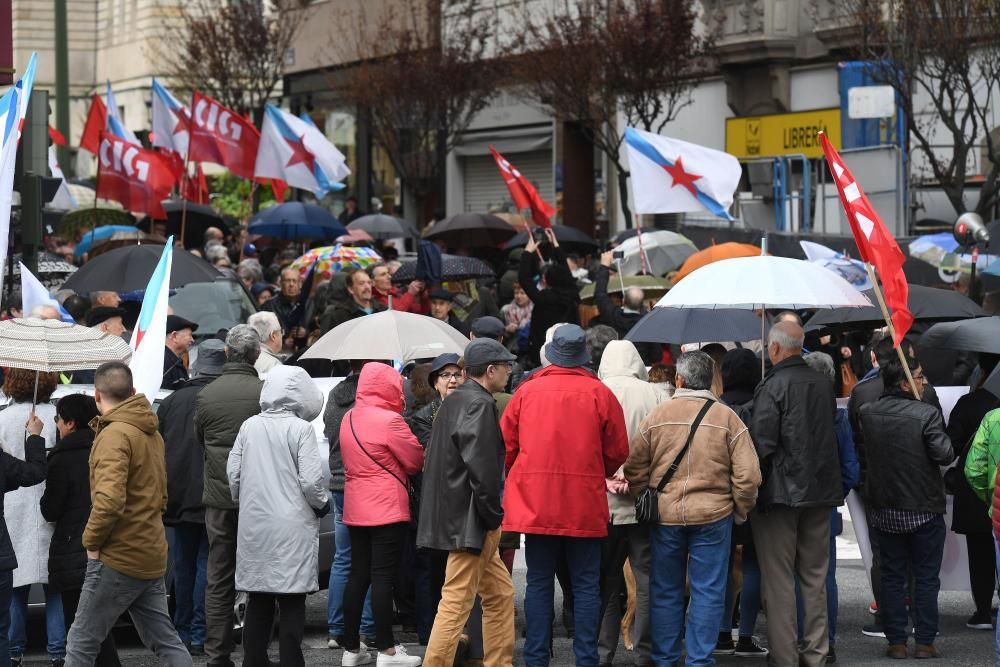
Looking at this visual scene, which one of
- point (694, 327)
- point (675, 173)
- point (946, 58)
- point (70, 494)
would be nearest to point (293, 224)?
point (946, 58)

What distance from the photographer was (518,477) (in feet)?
29.4

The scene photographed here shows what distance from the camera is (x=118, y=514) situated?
8.12 meters

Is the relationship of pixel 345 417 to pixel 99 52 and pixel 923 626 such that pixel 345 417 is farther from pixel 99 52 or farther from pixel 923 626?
pixel 99 52

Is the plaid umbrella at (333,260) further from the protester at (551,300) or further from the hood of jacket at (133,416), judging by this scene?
the hood of jacket at (133,416)

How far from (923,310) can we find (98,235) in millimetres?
13429

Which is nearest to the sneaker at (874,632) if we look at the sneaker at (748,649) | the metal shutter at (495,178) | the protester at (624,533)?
the sneaker at (748,649)

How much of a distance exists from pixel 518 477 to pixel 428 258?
246 inches

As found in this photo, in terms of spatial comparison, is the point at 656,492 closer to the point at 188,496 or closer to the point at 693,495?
the point at 693,495

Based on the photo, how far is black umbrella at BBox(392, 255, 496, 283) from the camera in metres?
15.5

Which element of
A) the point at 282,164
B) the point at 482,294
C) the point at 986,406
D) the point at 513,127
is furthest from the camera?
the point at 513,127

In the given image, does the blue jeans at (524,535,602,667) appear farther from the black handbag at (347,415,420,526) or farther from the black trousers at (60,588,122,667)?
the black trousers at (60,588,122,667)

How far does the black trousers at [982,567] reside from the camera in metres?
10.2

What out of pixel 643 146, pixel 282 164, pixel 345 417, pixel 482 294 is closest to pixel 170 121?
pixel 282 164

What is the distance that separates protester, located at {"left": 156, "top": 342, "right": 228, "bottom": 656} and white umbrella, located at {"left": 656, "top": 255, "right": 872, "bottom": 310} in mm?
2599
